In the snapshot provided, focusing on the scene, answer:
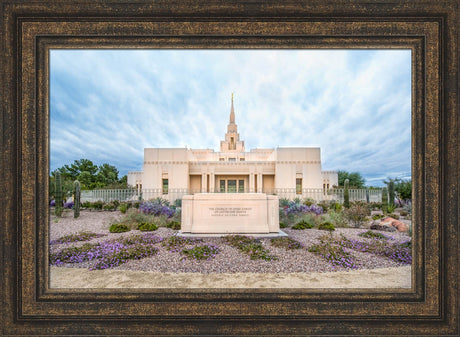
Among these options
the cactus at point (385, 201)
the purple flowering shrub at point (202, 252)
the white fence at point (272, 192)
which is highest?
the cactus at point (385, 201)

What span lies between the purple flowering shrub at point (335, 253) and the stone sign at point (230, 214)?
165 cm

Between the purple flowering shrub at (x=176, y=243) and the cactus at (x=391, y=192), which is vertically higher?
the cactus at (x=391, y=192)

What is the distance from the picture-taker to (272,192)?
66.1ft

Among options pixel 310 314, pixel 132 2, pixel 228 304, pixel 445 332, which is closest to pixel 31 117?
pixel 132 2

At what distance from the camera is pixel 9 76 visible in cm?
189

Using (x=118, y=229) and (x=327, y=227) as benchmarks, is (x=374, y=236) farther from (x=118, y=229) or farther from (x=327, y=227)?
(x=118, y=229)

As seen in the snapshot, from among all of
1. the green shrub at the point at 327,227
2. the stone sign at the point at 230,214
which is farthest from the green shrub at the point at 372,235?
the stone sign at the point at 230,214

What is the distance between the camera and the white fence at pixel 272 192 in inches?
580

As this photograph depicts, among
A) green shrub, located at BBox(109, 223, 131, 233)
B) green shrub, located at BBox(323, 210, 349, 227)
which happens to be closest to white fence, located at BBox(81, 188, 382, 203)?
green shrub, located at BBox(323, 210, 349, 227)

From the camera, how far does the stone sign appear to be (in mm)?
6195

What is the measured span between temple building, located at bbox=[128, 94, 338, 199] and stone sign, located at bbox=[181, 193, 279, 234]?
13.0 m

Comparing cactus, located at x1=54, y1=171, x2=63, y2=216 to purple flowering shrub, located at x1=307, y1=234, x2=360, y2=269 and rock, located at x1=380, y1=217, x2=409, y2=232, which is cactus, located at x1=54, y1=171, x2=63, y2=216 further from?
rock, located at x1=380, y1=217, x2=409, y2=232

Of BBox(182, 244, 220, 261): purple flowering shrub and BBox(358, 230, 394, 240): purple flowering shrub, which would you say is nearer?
BBox(182, 244, 220, 261): purple flowering shrub

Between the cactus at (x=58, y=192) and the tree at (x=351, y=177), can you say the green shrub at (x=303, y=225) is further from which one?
the tree at (x=351, y=177)
